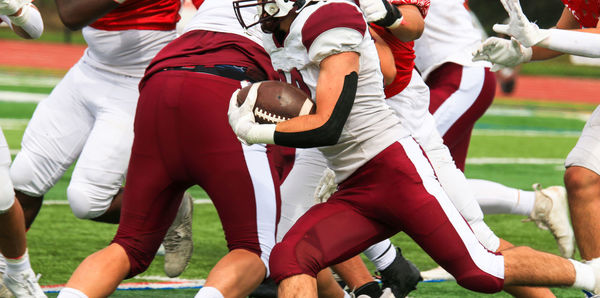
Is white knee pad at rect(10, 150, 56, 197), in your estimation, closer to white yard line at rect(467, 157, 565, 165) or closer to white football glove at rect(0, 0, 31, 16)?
white football glove at rect(0, 0, 31, 16)

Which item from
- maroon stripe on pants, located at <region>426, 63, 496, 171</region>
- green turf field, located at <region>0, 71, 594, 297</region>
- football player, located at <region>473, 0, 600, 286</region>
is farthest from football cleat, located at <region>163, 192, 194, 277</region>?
football player, located at <region>473, 0, 600, 286</region>

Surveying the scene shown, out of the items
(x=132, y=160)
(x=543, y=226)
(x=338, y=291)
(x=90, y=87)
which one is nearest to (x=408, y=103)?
(x=338, y=291)

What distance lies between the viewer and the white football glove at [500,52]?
341 cm

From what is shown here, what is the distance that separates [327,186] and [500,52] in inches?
31.1

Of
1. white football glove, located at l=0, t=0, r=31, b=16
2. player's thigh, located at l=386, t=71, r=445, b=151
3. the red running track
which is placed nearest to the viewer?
white football glove, located at l=0, t=0, r=31, b=16

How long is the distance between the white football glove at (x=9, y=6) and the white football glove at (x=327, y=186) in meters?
1.30

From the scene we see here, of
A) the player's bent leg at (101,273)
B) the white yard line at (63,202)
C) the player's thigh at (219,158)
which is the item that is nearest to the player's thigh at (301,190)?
the player's thigh at (219,158)

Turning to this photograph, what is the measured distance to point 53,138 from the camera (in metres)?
4.26

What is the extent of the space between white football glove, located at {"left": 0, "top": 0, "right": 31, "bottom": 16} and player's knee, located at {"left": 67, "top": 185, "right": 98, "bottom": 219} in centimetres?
84

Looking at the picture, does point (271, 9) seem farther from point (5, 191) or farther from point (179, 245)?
point (179, 245)

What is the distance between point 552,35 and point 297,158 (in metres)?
1.16

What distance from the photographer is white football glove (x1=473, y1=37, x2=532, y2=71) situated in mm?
3408

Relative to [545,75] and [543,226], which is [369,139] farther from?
[545,75]

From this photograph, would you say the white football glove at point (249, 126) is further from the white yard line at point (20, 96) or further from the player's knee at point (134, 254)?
the white yard line at point (20, 96)
